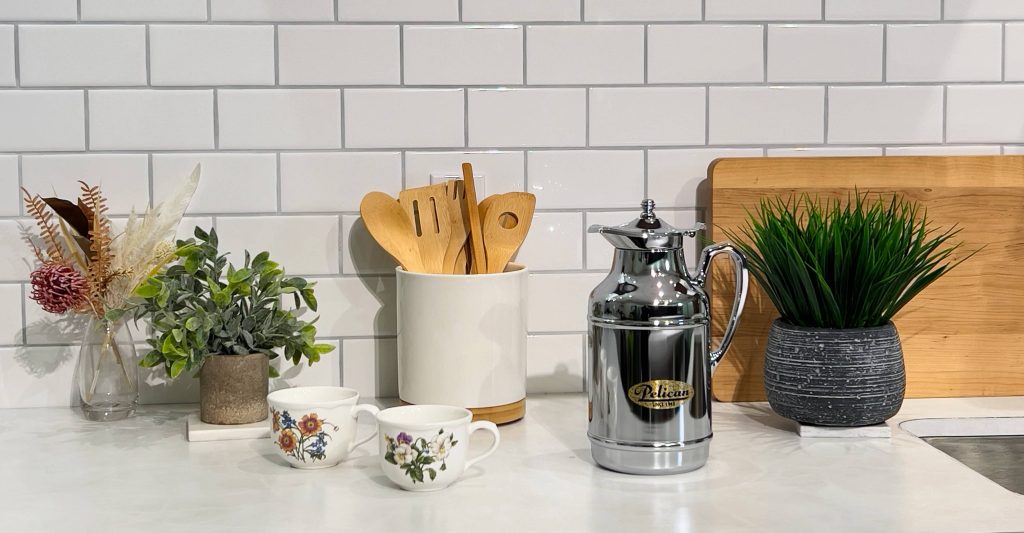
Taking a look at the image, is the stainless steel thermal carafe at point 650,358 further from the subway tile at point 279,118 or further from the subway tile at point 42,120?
the subway tile at point 42,120

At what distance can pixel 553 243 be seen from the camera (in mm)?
1494

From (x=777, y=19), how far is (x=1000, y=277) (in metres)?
0.51

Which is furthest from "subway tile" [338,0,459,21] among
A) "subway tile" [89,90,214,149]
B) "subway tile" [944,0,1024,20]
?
"subway tile" [944,0,1024,20]

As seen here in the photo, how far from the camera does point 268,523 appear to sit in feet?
3.24

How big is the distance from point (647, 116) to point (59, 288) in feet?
2.76

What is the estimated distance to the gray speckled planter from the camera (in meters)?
1.23

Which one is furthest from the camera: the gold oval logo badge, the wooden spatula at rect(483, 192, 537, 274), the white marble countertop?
the wooden spatula at rect(483, 192, 537, 274)

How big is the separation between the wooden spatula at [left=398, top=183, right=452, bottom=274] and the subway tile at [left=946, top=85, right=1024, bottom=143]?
784mm

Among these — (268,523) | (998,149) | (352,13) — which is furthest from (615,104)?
(268,523)

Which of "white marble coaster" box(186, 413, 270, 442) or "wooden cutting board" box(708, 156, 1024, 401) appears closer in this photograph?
"white marble coaster" box(186, 413, 270, 442)

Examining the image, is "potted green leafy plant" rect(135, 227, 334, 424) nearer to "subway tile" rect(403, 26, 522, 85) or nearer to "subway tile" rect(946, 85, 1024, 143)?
"subway tile" rect(403, 26, 522, 85)

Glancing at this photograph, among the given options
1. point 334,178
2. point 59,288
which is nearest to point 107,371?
point 59,288

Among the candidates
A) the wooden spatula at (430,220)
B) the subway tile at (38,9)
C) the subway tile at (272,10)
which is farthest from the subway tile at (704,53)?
the subway tile at (38,9)

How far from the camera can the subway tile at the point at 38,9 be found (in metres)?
1.39
